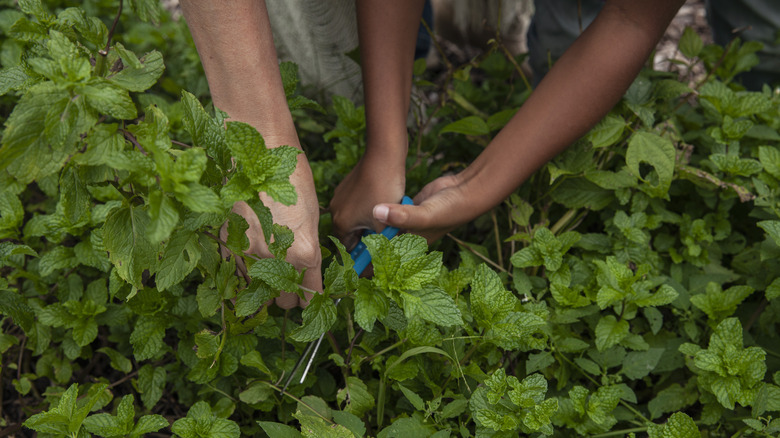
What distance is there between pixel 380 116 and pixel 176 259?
818 millimetres

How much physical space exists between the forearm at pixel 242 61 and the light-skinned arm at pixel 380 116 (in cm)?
37

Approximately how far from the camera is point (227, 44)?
1191 millimetres

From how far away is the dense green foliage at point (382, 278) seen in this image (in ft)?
3.25

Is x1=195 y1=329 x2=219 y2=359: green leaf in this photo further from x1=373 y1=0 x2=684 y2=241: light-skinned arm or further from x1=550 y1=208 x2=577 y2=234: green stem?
x1=550 y1=208 x2=577 y2=234: green stem

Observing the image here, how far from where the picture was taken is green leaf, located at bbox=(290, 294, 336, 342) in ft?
3.50

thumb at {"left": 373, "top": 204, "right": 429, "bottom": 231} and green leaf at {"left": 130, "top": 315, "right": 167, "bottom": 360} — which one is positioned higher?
thumb at {"left": 373, "top": 204, "right": 429, "bottom": 231}

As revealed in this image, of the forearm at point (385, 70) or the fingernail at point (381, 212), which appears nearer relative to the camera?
the fingernail at point (381, 212)

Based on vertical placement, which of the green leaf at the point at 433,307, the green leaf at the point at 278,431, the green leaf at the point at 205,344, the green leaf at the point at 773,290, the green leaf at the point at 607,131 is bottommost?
the green leaf at the point at 278,431

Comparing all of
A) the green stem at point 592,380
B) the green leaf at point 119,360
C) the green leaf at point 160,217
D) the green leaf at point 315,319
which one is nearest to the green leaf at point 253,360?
the green leaf at point 315,319

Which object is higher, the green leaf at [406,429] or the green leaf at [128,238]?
the green leaf at [128,238]

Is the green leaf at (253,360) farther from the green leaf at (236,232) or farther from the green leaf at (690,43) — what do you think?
the green leaf at (690,43)

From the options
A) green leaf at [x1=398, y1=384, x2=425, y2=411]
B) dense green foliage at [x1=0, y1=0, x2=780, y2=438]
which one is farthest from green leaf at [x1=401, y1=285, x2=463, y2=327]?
green leaf at [x1=398, y1=384, x2=425, y2=411]

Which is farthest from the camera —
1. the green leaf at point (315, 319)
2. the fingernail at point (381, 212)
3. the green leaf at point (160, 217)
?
the fingernail at point (381, 212)

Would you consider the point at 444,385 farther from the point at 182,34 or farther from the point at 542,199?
the point at 182,34
